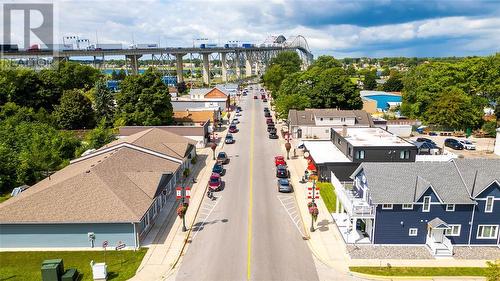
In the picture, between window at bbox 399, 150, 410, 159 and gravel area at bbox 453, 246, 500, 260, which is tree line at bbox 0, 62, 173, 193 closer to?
window at bbox 399, 150, 410, 159

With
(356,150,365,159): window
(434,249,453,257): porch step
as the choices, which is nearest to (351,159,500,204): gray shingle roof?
(434,249,453,257): porch step

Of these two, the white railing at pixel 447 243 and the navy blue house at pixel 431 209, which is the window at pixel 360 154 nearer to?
the navy blue house at pixel 431 209

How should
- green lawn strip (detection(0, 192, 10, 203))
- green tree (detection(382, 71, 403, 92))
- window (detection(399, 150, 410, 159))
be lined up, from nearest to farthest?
green lawn strip (detection(0, 192, 10, 203)) → window (detection(399, 150, 410, 159)) → green tree (detection(382, 71, 403, 92))

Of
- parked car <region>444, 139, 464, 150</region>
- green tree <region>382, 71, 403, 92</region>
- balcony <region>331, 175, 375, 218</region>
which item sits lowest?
balcony <region>331, 175, 375, 218</region>

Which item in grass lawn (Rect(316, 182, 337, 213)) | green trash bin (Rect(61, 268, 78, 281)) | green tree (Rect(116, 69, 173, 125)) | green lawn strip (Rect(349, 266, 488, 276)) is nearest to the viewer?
green trash bin (Rect(61, 268, 78, 281))

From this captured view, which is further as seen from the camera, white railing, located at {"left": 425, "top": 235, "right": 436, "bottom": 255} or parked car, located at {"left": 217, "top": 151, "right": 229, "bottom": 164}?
parked car, located at {"left": 217, "top": 151, "right": 229, "bottom": 164}

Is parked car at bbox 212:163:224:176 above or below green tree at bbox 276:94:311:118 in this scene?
below

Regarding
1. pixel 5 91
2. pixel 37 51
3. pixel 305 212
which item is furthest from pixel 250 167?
pixel 37 51

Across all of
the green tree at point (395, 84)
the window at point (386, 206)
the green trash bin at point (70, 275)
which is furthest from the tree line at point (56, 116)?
the green tree at point (395, 84)
